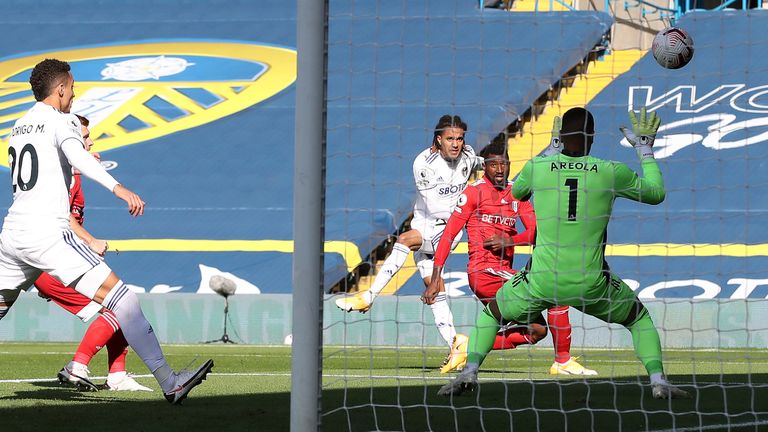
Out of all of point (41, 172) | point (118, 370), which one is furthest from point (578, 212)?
point (118, 370)

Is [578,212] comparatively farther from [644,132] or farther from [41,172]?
[41,172]

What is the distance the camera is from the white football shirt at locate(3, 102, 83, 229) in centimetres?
712

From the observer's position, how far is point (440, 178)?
11805mm

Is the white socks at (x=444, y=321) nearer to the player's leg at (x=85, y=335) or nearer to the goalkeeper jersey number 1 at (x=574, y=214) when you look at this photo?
the player's leg at (x=85, y=335)

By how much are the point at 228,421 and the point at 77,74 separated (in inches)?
758

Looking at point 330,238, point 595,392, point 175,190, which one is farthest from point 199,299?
point 595,392

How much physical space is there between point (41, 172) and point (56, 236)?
0.37 m

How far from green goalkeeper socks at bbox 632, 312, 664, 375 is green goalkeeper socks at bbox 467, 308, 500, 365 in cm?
80

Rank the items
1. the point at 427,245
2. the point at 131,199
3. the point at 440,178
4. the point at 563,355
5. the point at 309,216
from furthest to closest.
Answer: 1. the point at 440,178
2. the point at 427,245
3. the point at 563,355
4. the point at 131,199
5. the point at 309,216

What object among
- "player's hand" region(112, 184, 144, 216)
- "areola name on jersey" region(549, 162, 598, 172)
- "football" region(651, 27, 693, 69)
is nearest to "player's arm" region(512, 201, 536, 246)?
"football" region(651, 27, 693, 69)

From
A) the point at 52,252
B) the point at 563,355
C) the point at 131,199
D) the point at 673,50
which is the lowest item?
the point at 563,355

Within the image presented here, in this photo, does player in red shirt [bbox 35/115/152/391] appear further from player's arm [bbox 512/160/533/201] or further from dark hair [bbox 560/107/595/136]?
dark hair [bbox 560/107/595/136]

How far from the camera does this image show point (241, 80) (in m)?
24.6

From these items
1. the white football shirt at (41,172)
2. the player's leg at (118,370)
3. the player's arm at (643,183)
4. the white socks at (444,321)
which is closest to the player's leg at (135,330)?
the white football shirt at (41,172)
